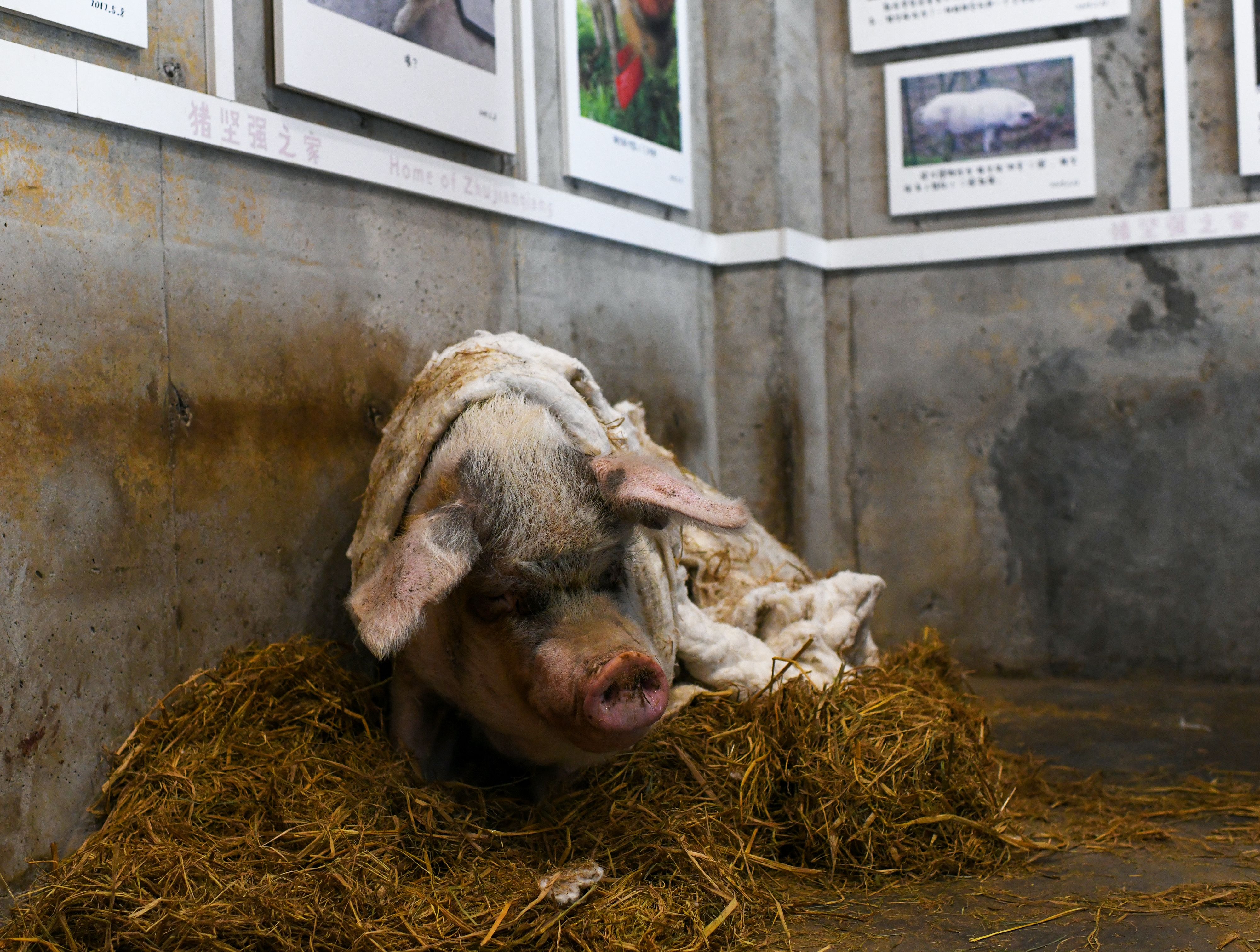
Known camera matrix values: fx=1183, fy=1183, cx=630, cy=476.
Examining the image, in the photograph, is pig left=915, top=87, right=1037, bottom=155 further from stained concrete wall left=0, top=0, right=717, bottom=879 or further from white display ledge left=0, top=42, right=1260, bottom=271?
stained concrete wall left=0, top=0, right=717, bottom=879

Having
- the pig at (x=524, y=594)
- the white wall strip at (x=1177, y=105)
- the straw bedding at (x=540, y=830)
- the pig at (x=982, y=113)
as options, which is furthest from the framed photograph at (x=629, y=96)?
the straw bedding at (x=540, y=830)

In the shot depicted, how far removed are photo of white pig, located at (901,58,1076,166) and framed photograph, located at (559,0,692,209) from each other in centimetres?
119

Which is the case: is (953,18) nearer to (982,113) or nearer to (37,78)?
(982,113)

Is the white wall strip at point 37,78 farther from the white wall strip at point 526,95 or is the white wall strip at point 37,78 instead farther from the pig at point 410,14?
the white wall strip at point 526,95

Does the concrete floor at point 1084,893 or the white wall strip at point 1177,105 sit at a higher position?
the white wall strip at point 1177,105

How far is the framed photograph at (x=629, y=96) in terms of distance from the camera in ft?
15.7

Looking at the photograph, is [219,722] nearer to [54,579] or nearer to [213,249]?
[54,579]

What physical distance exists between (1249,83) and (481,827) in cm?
475

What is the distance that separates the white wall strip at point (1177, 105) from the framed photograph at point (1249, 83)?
0.73 ft

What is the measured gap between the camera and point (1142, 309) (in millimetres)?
5555

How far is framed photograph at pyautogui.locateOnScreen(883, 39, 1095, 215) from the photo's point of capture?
18.5 ft

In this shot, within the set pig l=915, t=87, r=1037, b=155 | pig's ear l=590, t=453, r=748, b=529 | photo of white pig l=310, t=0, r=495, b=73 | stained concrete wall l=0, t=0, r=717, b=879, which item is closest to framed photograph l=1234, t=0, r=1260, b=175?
pig l=915, t=87, r=1037, b=155

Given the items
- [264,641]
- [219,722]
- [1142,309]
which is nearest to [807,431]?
[1142,309]

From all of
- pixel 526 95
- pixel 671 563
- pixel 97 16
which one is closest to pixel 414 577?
pixel 671 563
